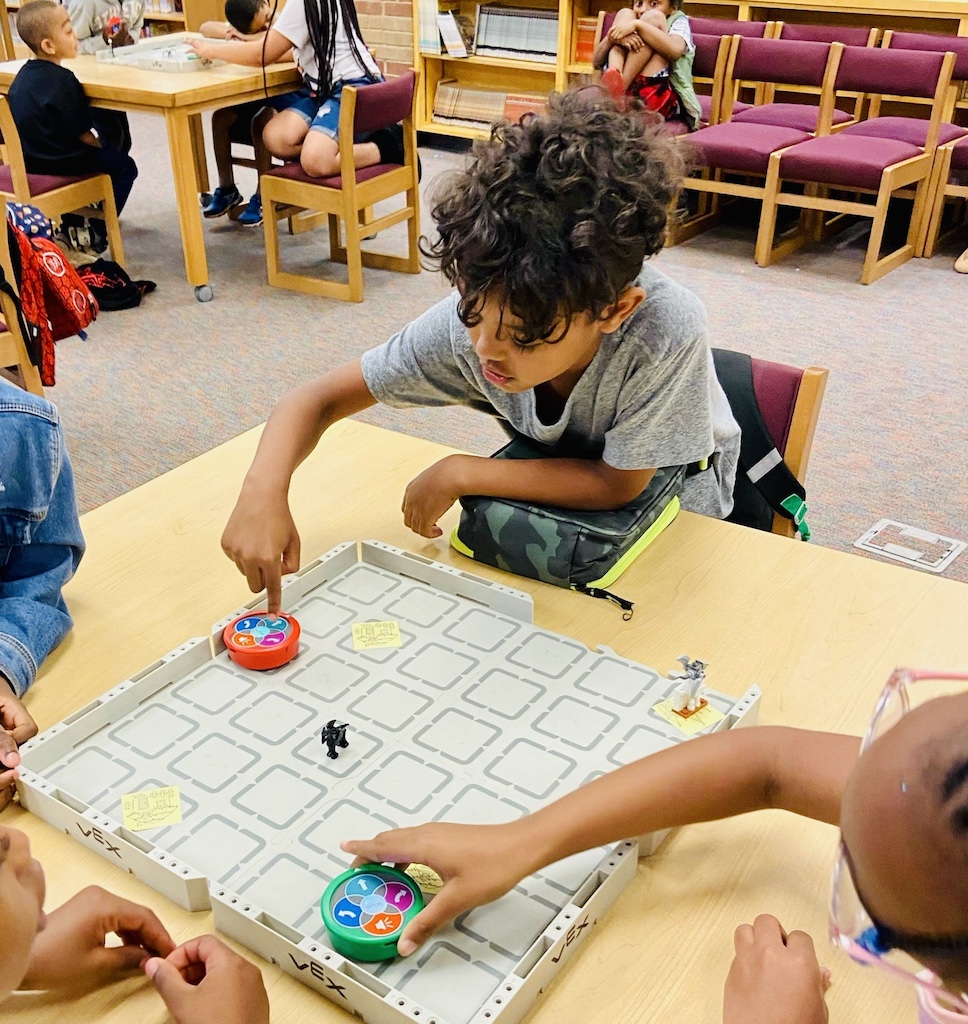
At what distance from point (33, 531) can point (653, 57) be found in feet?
11.4

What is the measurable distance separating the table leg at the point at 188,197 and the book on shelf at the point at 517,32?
2.14 m

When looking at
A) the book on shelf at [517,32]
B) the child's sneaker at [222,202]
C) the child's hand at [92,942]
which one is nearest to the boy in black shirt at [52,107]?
the child's sneaker at [222,202]

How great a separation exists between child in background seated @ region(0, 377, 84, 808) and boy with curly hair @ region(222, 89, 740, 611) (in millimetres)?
170

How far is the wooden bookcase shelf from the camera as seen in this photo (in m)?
4.09

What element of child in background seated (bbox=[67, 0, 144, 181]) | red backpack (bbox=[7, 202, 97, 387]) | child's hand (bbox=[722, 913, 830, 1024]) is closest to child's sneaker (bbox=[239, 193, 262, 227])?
child in background seated (bbox=[67, 0, 144, 181])

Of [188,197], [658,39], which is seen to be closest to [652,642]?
[188,197]

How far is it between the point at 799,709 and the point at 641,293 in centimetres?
44

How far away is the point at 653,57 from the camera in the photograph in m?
3.85

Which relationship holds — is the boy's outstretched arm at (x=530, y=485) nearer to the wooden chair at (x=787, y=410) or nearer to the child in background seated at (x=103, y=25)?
the wooden chair at (x=787, y=410)

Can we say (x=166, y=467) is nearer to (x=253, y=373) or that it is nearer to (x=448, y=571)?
(x=253, y=373)

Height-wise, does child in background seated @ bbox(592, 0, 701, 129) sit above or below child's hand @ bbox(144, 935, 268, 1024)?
above

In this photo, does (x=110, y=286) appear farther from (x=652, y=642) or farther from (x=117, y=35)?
(x=652, y=642)

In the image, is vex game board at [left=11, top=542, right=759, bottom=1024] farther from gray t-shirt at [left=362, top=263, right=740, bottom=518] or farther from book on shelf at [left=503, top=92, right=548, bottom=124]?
book on shelf at [left=503, top=92, right=548, bottom=124]

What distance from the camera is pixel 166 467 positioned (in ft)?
8.39
